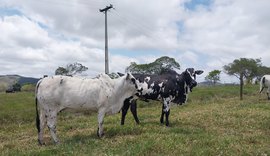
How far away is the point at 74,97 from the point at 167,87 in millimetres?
4983

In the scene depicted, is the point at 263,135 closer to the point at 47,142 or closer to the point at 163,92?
the point at 163,92

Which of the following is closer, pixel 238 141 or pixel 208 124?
pixel 238 141

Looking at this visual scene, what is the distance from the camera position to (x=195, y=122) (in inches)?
635

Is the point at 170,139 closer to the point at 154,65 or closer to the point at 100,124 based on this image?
the point at 100,124

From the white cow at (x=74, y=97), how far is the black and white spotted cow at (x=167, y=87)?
2.30m

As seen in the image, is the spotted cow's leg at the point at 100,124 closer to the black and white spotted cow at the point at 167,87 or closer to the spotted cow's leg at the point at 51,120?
the spotted cow's leg at the point at 51,120

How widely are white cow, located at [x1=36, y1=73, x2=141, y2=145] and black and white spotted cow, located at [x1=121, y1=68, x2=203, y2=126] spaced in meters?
2.30

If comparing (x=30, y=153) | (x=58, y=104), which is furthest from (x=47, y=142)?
(x=30, y=153)

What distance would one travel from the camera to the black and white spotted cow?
627 inches

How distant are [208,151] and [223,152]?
41 centimetres

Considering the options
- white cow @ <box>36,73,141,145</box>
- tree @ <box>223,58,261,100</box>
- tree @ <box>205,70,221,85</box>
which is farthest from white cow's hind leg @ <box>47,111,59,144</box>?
tree @ <box>205,70,221,85</box>

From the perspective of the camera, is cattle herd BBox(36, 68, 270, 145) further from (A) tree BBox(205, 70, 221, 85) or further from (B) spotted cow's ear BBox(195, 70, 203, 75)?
(A) tree BBox(205, 70, 221, 85)

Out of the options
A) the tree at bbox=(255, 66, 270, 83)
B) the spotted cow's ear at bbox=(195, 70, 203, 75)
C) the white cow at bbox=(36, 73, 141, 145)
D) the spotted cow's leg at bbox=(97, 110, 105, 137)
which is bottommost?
the spotted cow's leg at bbox=(97, 110, 105, 137)

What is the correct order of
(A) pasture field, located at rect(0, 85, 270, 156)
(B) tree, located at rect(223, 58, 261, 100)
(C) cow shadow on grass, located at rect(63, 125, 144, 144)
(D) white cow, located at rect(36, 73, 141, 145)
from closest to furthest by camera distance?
(A) pasture field, located at rect(0, 85, 270, 156) < (D) white cow, located at rect(36, 73, 141, 145) < (C) cow shadow on grass, located at rect(63, 125, 144, 144) < (B) tree, located at rect(223, 58, 261, 100)
